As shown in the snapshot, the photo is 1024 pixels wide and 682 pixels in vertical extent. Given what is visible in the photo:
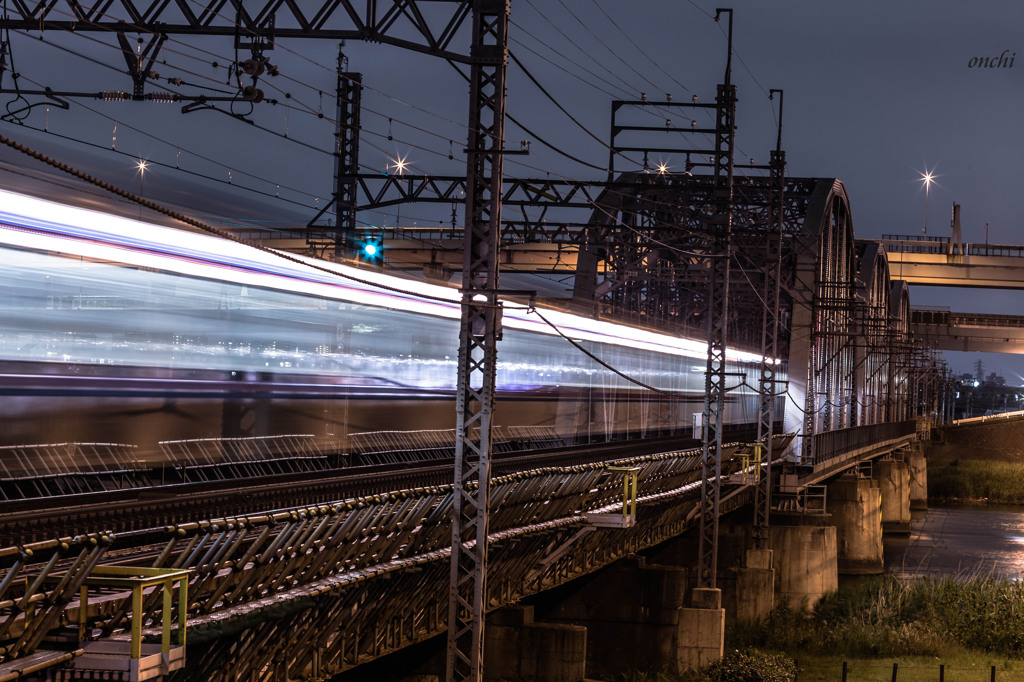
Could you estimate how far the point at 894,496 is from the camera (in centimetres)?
7000

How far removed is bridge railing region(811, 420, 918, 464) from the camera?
146ft

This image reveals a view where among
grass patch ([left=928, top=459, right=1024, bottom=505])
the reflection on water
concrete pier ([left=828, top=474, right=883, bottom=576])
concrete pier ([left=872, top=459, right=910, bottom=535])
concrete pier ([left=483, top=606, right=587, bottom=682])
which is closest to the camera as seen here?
concrete pier ([left=483, top=606, right=587, bottom=682])

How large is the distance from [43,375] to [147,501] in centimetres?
201

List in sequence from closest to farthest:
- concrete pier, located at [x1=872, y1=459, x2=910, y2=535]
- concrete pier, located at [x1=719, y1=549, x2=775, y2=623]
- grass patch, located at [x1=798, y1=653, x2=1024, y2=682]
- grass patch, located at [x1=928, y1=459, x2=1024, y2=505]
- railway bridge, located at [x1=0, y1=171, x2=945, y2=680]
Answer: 1. railway bridge, located at [x1=0, y1=171, x2=945, y2=680]
2. grass patch, located at [x1=798, y1=653, x2=1024, y2=682]
3. concrete pier, located at [x1=719, y1=549, x2=775, y2=623]
4. concrete pier, located at [x1=872, y1=459, x2=910, y2=535]
5. grass patch, located at [x1=928, y1=459, x2=1024, y2=505]

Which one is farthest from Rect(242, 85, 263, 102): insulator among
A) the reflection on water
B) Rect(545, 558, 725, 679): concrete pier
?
the reflection on water

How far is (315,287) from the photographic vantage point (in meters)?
20.2

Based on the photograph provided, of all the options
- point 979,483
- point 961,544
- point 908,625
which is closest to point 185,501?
point 908,625

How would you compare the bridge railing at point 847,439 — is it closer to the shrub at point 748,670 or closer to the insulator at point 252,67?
the shrub at point 748,670

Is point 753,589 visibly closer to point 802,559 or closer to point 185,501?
point 802,559

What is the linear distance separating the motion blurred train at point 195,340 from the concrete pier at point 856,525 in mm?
28961

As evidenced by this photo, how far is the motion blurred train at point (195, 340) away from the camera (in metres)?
14.2

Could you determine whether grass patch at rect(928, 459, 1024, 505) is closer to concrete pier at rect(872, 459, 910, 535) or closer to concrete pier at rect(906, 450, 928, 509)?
concrete pier at rect(906, 450, 928, 509)

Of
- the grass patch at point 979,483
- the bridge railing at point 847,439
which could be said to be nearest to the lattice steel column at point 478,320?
the bridge railing at point 847,439

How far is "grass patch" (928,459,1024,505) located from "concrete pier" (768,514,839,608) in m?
49.7
